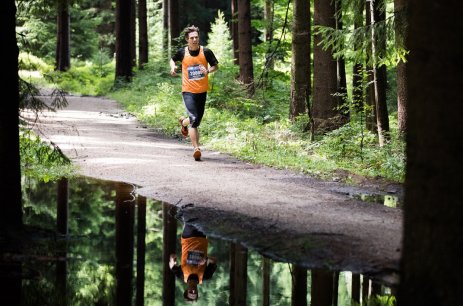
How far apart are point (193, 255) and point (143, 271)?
0.73 metres

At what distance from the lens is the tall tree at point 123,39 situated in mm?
31047

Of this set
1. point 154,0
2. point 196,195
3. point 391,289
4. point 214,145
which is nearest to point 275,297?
point 391,289

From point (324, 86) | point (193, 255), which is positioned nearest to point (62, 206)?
point (193, 255)

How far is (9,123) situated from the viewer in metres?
7.11

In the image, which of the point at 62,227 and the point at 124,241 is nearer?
the point at 124,241

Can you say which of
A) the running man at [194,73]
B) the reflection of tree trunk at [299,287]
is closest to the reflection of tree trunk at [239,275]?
the reflection of tree trunk at [299,287]

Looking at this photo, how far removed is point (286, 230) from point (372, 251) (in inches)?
45.6

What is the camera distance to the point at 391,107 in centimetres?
2967

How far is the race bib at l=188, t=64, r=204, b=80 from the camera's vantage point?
1328cm

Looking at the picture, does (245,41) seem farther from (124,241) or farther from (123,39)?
(124,241)

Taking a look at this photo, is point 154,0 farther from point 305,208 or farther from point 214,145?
point 305,208

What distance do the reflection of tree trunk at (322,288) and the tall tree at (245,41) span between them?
596 inches

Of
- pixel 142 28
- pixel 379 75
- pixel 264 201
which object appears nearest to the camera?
pixel 264 201

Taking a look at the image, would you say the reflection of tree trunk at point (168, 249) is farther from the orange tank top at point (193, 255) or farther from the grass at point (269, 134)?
the grass at point (269, 134)
